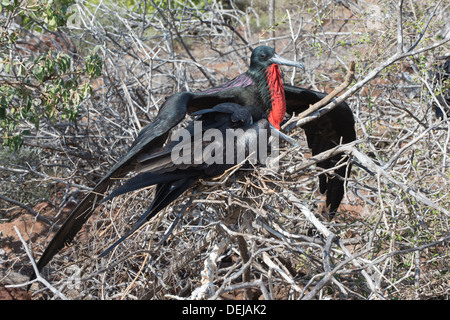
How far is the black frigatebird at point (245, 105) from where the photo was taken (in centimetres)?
230

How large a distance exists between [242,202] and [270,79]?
847mm

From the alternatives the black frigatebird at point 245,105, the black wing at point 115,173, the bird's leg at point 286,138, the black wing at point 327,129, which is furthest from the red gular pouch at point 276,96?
the black wing at point 115,173

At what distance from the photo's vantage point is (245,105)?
9.39ft

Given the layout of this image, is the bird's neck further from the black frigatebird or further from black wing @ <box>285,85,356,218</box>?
black wing @ <box>285,85,356,218</box>

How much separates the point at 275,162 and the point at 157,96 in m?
1.91

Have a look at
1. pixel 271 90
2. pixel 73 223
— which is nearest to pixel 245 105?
pixel 271 90

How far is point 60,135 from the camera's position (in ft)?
11.5

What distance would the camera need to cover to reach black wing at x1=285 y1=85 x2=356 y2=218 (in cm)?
295

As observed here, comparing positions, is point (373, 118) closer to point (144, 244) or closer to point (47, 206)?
point (144, 244)

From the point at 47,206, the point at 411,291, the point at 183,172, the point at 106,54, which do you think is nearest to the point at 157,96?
the point at 106,54

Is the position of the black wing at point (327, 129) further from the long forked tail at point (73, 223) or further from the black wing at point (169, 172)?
the long forked tail at point (73, 223)

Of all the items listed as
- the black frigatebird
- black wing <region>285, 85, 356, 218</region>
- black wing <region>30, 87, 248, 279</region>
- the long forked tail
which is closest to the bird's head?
the black frigatebird

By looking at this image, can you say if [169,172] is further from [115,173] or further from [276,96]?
[276,96]

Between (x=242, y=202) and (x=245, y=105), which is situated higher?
(x=245, y=105)
